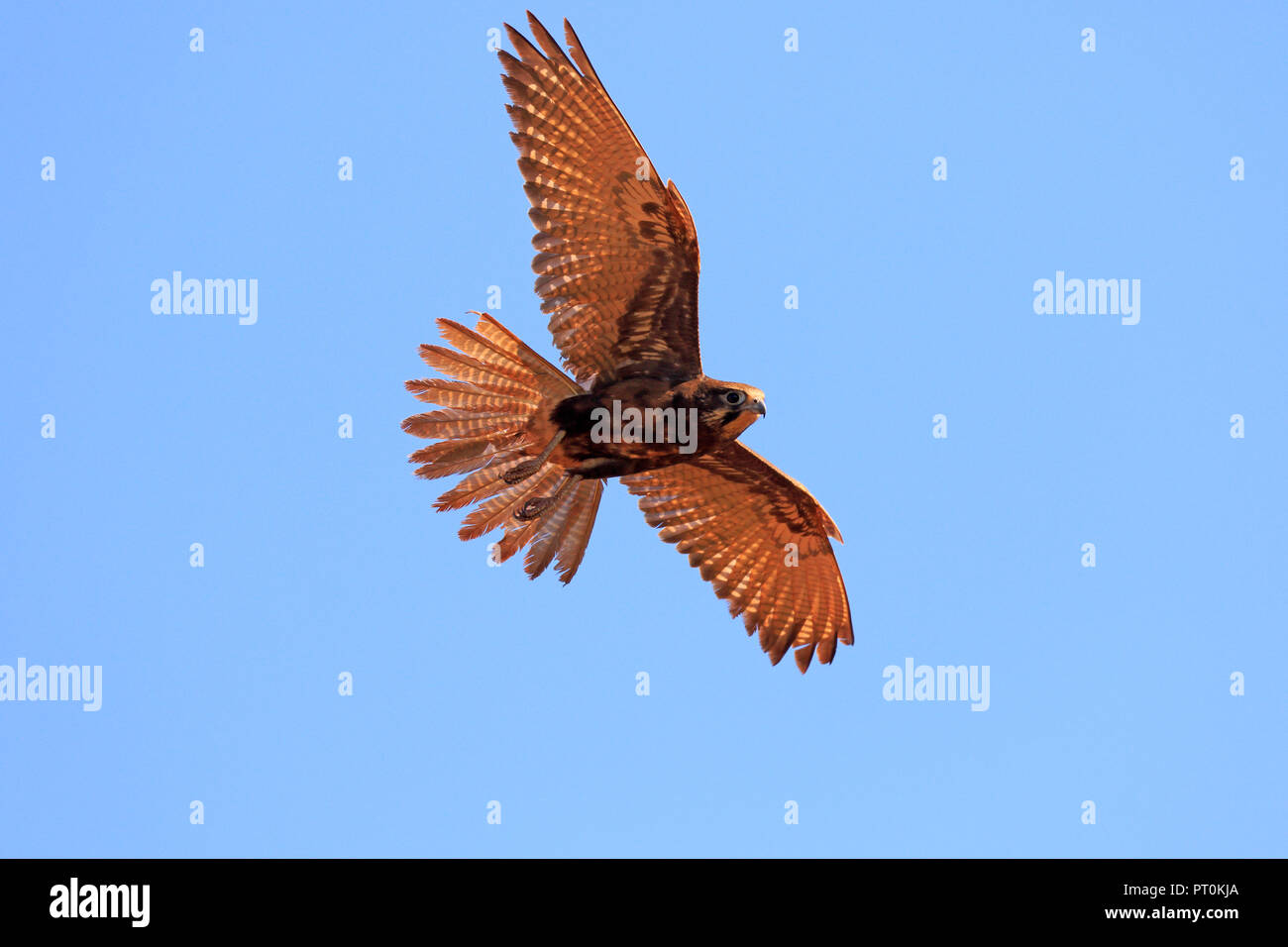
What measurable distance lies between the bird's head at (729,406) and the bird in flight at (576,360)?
0.04 feet

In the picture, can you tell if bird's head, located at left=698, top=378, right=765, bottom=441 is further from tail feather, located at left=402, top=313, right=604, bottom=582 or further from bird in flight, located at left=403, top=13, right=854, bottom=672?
tail feather, located at left=402, top=313, right=604, bottom=582

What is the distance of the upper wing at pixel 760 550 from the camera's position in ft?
50.8

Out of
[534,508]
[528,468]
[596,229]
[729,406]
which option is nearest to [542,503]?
[534,508]

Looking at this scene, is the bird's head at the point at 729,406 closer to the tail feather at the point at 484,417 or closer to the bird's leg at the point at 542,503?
the tail feather at the point at 484,417

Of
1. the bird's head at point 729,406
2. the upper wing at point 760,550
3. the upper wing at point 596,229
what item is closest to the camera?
the upper wing at point 596,229

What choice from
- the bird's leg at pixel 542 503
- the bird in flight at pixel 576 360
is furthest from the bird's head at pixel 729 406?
the bird's leg at pixel 542 503

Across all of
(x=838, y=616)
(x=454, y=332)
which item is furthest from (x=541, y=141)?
(x=838, y=616)

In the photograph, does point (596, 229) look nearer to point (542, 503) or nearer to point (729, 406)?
point (729, 406)

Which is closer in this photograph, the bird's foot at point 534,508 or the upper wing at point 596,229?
the upper wing at point 596,229

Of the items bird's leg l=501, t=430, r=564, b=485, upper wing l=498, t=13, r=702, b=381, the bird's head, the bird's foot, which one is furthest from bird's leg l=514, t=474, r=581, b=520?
the bird's head

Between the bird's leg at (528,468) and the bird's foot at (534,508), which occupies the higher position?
the bird's leg at (528,468)

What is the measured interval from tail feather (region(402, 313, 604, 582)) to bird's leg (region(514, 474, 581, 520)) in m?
0.06

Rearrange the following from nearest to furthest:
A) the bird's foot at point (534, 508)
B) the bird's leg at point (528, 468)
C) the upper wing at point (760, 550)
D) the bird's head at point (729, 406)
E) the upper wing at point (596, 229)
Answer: the upper wing at point (596, 229) → the bird's head at point (729, 406) → the bird's leg at point (528, 468) → the bird's foot at point (534, 508) → the upper wing at point (760, 550)

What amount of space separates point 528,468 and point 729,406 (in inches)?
69.0
